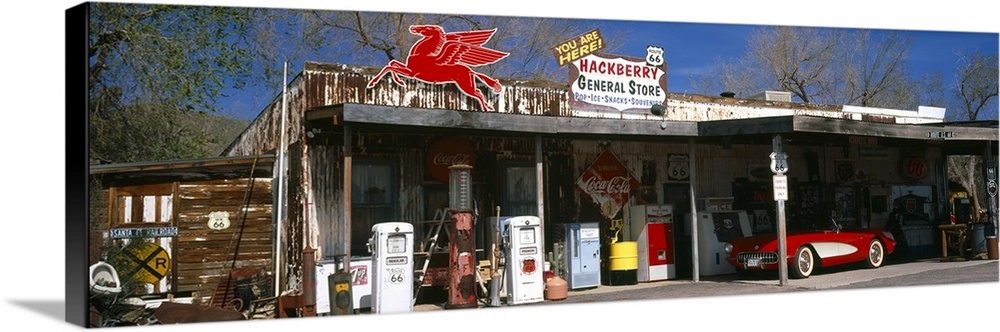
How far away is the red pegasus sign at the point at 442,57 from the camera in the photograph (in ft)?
45.0

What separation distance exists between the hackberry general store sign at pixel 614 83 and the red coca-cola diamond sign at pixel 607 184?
112 centimetres

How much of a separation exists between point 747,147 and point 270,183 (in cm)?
999

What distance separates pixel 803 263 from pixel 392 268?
7486 mm

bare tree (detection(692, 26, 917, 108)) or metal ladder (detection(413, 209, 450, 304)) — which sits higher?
bare tree (detection(692, 26, 917, 108))

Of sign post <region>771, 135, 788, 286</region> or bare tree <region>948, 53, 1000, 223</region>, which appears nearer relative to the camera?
sign post <region>771, 135, 788, 286</region>

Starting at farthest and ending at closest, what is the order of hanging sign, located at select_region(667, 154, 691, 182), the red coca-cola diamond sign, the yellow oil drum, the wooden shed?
hanging sign, located at select_region(667, 154, 691, 182), the red coca-cola diamond sign, the yellow oil drum, the wooden shed

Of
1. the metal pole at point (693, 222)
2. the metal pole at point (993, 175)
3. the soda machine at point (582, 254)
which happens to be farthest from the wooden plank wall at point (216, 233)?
the metal pole at point (993, 175)

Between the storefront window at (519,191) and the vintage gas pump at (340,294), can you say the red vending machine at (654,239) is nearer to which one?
the storefront window at (519,191)

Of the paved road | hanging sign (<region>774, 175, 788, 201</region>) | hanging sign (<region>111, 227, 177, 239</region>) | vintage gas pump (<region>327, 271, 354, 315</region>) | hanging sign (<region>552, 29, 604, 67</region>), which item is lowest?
the paved road

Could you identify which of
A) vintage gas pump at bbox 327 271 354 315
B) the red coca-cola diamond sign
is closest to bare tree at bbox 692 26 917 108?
the red coca-cola diamond sign

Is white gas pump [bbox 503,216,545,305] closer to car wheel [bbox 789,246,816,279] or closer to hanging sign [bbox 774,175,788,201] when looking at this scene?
hanging sign [bbox 774,175,788,201]

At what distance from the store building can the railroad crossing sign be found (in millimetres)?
1678

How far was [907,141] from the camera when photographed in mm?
18938

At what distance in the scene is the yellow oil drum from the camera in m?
16.1
